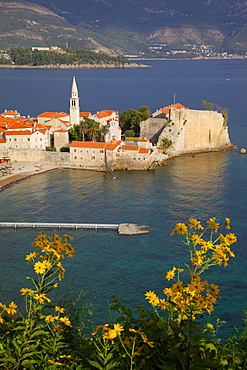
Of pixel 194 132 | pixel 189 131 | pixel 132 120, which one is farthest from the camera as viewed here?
pixel 132 120

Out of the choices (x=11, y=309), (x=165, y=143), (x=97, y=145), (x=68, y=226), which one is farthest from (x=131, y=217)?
(x=11, y=309)

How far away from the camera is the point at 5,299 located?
17250 mm

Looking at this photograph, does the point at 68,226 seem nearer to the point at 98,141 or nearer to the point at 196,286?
the point at 98,141

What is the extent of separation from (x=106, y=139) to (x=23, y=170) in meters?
8.71

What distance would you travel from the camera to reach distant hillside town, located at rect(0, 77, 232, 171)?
39156 millimetres

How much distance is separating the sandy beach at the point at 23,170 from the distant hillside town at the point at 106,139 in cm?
107

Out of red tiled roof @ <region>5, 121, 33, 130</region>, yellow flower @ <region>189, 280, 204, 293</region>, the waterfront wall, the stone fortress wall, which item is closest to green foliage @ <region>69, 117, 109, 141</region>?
red tiled roof @ <region>5, 121, 33, 130</region>

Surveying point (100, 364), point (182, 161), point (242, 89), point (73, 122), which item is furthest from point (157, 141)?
point (242, 89)

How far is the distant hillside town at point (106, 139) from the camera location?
3916 centimetres

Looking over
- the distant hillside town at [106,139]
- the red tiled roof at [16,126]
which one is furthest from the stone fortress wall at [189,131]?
the red tiled roof at [16,126]

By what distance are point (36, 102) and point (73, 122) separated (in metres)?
44.0

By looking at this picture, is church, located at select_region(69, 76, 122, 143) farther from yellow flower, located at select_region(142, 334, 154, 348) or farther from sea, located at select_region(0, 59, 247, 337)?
yellow flower, located at select_region(142, 334, 154, 348)

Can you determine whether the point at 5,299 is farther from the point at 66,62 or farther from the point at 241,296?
the point at 66,62

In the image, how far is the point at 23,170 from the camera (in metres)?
37.7
